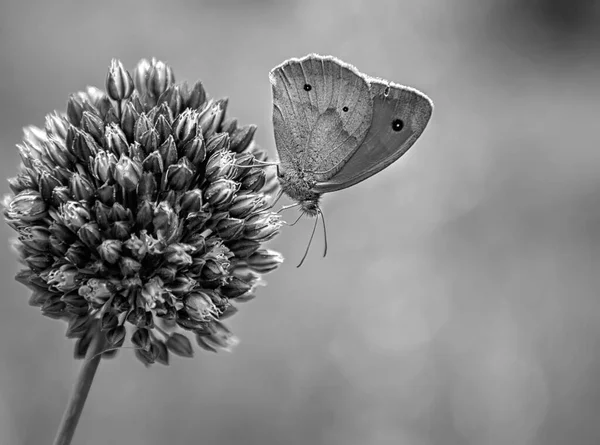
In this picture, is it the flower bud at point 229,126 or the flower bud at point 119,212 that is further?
the flower bud at point 229,126

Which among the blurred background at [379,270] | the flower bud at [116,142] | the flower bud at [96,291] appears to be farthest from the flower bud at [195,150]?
the blurred background at [379,270]

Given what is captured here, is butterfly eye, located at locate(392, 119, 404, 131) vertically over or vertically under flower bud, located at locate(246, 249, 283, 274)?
over

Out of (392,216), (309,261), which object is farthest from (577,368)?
(309,261)

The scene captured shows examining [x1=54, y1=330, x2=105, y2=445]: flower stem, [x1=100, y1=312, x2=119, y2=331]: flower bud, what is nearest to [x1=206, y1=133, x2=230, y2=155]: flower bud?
[x1=100, y1=312, x2=119, y2=331]: flower bud

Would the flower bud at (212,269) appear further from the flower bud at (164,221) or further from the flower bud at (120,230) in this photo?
the flower bud at (120,230)

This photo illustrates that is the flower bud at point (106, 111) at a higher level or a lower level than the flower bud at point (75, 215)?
higher

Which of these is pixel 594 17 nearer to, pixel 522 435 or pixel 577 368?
pixel 577 368

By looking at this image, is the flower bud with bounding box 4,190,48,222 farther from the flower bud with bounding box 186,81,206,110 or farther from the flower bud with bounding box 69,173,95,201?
the flower bud with bounding box 186,81,206,110

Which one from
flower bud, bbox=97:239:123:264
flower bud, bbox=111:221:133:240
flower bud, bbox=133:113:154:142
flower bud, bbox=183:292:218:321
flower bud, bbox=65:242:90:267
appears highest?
flower bud, bbox=133:113:154:142
